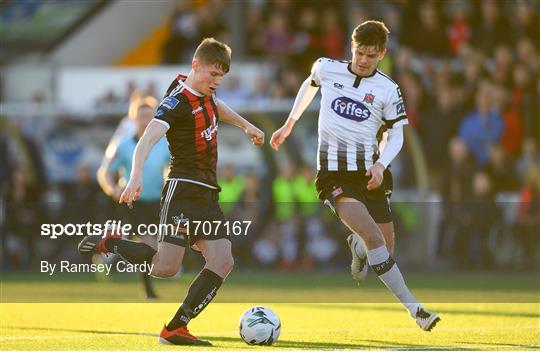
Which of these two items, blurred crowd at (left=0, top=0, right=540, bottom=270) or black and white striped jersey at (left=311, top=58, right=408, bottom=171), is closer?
black and white striped jersey at (left=311, top=58, right=408, bottom=171)

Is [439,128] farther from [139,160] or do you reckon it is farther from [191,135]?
[139,160]

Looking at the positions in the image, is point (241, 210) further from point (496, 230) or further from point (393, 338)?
point (393, 338)

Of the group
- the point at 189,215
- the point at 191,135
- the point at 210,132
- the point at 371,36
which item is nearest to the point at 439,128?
the point at 371,36

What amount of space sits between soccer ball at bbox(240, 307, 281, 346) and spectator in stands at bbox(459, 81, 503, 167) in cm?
1024

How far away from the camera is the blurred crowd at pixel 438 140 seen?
18.1m

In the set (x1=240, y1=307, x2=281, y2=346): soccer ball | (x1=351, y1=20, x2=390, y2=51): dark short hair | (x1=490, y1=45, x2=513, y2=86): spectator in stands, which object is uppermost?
(x1=351, y1=20, x2=390, y2=51): dark short hair

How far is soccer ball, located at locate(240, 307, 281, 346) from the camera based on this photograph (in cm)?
870

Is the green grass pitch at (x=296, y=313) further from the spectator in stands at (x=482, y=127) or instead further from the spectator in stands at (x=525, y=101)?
the spectator in stands at (x=525, y=101)

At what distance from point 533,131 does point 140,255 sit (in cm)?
1109

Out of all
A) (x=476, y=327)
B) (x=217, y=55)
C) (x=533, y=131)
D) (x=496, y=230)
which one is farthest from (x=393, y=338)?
(x=533, y=131)

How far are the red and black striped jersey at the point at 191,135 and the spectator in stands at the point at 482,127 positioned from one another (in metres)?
10.1

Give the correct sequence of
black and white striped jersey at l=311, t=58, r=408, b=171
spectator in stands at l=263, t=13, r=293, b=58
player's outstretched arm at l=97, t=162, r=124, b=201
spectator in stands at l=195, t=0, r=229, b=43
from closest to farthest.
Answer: black and white striped jersey at l=311, t=58, r=408, b=171
player's outstretched arm at l=97, t=162, r=124, b=201
spectator in stands at l=263, t=13, r=293, b=58
spectator in stands at l=195, t=0, r=229, b=43

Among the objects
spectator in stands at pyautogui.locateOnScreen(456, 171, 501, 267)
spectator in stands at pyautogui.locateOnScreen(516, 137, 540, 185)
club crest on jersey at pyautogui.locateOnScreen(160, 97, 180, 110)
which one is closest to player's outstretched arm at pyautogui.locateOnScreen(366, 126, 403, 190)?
club crest on jersey at pyautogui.locateOnScreen(160, 97, 180, 110)

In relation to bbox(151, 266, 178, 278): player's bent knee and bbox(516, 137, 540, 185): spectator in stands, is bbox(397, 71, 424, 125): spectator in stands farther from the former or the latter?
bbox(151, 266, 178, 278): player's bent knee
